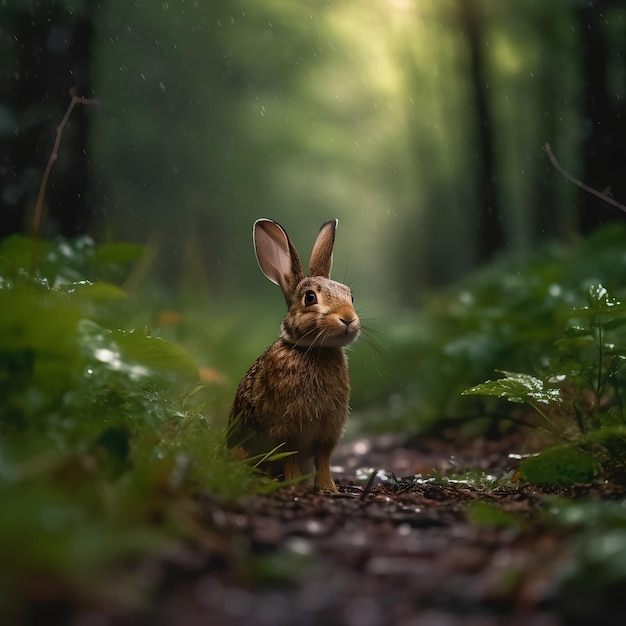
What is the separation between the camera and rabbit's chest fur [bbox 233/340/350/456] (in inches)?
Answer: 166

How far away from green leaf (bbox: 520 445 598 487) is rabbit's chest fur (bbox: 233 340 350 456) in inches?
41.3

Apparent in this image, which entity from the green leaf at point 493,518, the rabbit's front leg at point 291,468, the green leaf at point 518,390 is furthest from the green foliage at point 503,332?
the green leaf at point 493,518

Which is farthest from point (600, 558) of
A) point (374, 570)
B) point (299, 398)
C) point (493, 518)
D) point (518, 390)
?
point (299, 398)

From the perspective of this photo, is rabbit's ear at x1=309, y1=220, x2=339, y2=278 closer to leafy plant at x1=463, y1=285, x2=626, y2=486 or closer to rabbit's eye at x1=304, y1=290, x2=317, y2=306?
rabbit's eye at x1=304, y1=290, x2=317, y2=306

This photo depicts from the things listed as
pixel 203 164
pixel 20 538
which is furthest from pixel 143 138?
pixel 20 538

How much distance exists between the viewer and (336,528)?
289 cm

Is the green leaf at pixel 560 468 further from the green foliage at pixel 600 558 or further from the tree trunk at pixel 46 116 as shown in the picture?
the tree trunk at pixel 46 116

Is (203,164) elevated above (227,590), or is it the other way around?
(203,164)

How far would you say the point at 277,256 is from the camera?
4773mm

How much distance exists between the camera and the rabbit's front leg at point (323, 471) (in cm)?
426

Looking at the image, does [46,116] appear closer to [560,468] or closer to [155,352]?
[155,352]

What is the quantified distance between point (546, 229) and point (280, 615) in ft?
47.4

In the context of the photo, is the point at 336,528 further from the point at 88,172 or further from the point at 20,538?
the point at 88,172

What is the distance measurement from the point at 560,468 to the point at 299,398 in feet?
4.42
